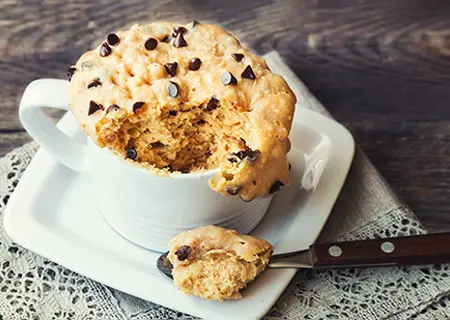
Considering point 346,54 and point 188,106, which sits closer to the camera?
point 188,106

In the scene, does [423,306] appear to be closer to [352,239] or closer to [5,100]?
[352,239]

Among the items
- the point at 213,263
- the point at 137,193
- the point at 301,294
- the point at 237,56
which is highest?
the point at 237,56

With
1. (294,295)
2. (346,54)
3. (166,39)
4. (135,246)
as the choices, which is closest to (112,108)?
(166,39)

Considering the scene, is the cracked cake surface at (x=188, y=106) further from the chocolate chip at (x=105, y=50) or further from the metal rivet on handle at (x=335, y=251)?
the metal rivet on handle at (x=335, y=251)

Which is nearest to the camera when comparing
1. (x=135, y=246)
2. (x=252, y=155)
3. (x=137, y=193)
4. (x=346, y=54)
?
(x=252, y=155)

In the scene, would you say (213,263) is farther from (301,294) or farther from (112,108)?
(112,108)

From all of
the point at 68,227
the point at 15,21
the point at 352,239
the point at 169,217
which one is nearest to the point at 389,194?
the point at 352,239

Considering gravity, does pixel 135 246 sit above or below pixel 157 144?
below
